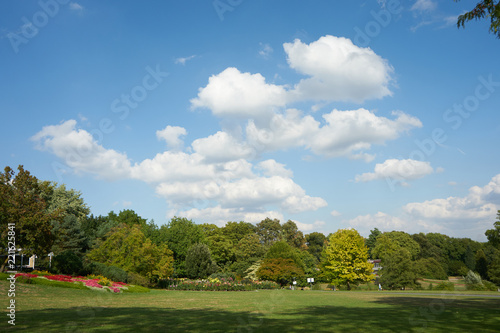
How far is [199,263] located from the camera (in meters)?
57.1

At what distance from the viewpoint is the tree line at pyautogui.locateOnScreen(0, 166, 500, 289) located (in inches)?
1099

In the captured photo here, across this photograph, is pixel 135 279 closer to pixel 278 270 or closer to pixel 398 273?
pixel 278 270

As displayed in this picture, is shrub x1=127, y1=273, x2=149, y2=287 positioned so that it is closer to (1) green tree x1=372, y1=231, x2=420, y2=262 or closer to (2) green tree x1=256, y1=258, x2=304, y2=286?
(2) green tree x1=256, y1=258, x2=304, y2=286

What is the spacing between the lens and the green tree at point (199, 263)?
5644 cm

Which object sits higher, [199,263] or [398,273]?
[199,263]

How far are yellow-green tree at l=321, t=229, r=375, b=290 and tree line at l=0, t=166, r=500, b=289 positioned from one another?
5.5 inches

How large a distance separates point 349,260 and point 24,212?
40.4 metres

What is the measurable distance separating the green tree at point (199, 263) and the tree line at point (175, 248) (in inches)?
6.2

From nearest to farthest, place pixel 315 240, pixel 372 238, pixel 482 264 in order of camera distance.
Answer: pixel 482 264, pixel 372 238, pixel 315 240

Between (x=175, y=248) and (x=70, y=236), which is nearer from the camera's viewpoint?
(x=70, y=236)

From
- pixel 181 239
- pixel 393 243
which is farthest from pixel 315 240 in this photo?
pixel 181 239

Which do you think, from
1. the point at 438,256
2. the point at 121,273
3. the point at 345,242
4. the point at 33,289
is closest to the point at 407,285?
the point at 345,242

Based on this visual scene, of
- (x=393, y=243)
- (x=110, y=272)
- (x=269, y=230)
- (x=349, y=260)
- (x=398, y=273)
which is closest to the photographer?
(x=110, y=272)

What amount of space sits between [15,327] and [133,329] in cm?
275
